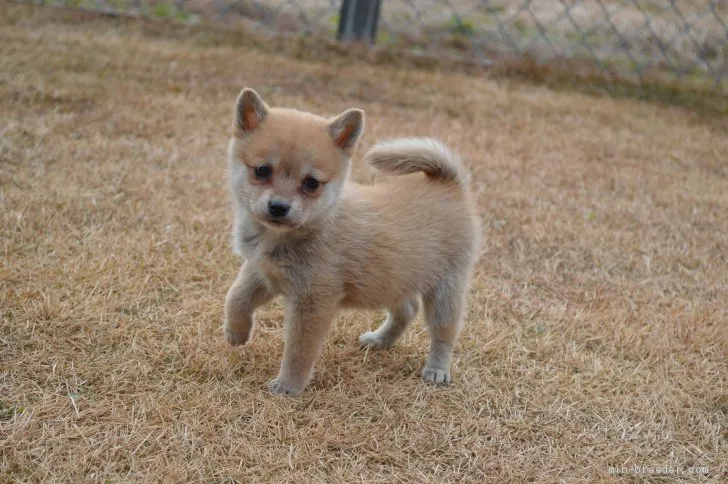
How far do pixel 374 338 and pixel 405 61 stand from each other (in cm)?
542

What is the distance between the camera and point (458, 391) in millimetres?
3002

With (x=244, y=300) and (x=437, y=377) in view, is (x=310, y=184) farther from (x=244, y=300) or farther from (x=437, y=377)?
(x=437, y=377)

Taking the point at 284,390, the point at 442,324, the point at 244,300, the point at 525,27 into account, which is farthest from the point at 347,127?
the point at 525,27

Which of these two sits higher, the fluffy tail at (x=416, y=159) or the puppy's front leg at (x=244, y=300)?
the fluffy tail at (x=416, y=159)

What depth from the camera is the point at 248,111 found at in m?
2.85

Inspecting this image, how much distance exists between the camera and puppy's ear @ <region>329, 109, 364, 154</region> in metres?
2.91

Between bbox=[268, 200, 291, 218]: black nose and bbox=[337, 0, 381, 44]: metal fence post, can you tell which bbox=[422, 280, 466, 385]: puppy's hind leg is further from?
bbox=[337, 0, 381, 44]: metal fence post

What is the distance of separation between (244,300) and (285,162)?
0.62 m

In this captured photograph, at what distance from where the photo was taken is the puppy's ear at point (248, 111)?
9.25 feet

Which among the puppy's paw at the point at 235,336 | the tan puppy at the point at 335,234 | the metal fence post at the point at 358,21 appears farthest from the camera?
the metal fence post at the point at 358,21

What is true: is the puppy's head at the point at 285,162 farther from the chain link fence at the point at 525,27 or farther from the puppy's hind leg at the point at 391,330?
the chain link fence at the point at 525,27

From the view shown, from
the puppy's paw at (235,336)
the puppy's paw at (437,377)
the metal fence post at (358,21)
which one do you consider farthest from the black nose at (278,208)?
the metal fence post at (358,21)

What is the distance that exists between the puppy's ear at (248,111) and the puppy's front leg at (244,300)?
55cm

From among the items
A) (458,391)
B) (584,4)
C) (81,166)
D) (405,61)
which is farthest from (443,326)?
(584,4)
